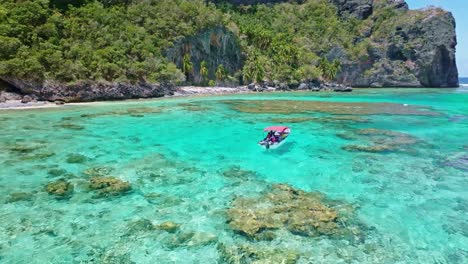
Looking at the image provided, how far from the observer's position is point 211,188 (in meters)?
14.9

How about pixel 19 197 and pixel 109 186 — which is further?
pixel 109 186

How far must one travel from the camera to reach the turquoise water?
9648mm

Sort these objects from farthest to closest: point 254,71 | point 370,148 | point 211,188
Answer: point 254,71, point 370,148, point 211,188

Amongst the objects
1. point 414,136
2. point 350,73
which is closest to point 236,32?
point 350,73

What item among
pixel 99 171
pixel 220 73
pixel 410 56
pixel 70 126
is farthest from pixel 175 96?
pixel 410 56

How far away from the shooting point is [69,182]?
1510 cm

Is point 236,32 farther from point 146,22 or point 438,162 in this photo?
point 438,162

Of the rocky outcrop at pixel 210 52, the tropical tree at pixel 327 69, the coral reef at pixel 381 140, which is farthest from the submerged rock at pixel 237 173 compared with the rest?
the tropical tree at pixel 327 69

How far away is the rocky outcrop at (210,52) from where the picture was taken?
79.4 metres

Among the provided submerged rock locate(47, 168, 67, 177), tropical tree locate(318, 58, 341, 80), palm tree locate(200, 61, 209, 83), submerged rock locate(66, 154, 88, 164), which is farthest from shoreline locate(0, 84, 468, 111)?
tropical tree locate(318, 58, 341, 80)

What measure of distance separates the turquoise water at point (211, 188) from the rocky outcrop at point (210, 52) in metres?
50.9

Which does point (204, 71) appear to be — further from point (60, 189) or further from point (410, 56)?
point (410, 56)

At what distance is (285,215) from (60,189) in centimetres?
931

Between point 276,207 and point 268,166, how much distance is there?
244 inches
